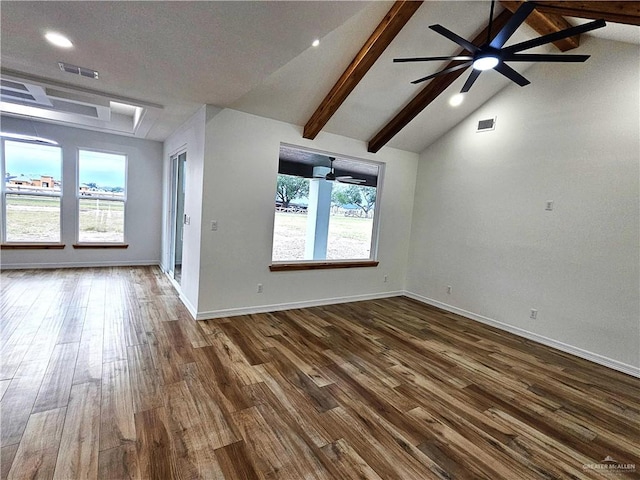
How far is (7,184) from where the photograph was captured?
17.2 ft

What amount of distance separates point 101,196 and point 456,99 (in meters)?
6.56

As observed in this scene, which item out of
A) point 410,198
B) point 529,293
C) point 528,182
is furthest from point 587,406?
point 410,198

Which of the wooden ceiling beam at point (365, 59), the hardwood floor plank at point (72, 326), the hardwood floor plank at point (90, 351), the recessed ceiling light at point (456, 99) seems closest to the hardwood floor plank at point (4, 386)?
the hardwood floor plank at point (90, 351)

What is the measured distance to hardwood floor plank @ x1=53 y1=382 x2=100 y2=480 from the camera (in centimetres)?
159

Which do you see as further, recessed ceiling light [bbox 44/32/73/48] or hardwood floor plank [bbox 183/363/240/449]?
recessed ceiling light [bbox 44/32/73/48]

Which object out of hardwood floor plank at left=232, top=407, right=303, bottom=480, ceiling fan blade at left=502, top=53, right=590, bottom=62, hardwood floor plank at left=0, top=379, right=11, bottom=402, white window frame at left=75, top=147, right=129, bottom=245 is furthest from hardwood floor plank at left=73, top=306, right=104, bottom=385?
ceiling fan blade at left=502, top=53, right=590, bottom=62

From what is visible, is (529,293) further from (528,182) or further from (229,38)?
(229,38)

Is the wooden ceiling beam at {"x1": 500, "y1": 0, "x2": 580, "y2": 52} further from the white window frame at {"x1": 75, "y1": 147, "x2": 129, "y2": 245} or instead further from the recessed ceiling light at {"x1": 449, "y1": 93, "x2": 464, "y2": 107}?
the white window frame at {"x1": 75, "y1": 147, "x2": 129, "y2": 245}

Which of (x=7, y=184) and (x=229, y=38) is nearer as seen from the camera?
(x=229, y=38)

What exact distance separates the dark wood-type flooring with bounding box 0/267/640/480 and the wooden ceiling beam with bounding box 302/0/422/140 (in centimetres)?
271

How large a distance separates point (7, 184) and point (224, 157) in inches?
178

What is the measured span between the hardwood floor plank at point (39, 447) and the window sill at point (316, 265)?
8.58 feet

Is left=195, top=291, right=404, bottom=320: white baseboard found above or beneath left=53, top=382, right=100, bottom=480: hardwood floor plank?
above

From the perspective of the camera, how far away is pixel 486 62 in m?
2.47
